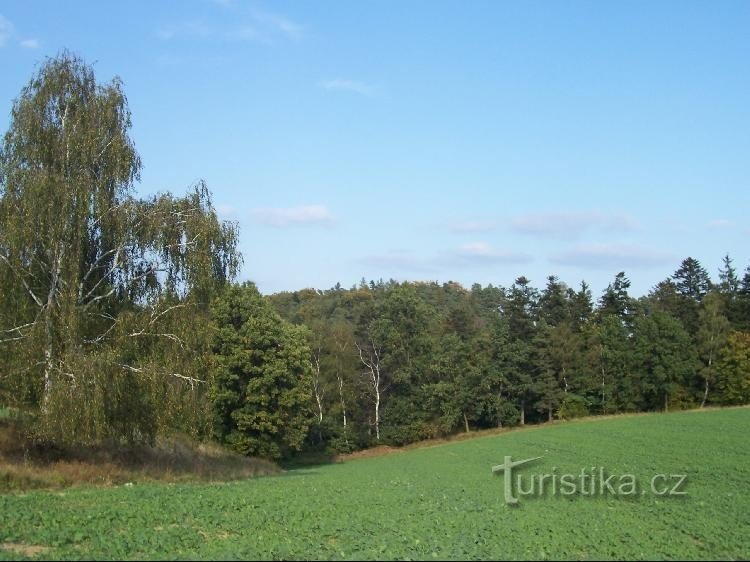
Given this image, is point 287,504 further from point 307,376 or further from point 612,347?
point 612,347

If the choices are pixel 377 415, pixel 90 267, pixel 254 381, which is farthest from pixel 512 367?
pixel 90 267

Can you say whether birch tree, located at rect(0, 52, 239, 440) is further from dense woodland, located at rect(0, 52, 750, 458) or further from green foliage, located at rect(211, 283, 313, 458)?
green foliage, located at rect(211, 283, 313, 458)

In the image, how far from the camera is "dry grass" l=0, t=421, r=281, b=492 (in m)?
19.6

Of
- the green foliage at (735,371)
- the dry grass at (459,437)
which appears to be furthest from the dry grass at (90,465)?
the green foliage at (735,371)

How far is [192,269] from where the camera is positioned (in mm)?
23953

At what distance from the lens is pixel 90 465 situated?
A: 71.6 feet

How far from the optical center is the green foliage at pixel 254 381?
1955 inches

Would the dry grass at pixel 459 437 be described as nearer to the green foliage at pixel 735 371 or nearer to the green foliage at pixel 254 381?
the green foliage at pixel 735 371

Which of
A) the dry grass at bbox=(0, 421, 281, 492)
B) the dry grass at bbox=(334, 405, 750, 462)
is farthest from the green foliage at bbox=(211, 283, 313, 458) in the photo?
the dry grass at bbox=(0, 421, 281, 492)

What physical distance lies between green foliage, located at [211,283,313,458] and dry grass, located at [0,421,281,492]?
21987mm

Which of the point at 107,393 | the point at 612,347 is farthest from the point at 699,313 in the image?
the point at 107,393

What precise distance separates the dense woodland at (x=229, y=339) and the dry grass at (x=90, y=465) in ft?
3.46

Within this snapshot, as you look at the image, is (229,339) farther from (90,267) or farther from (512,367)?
(512,367)

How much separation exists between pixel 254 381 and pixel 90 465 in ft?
90.9
